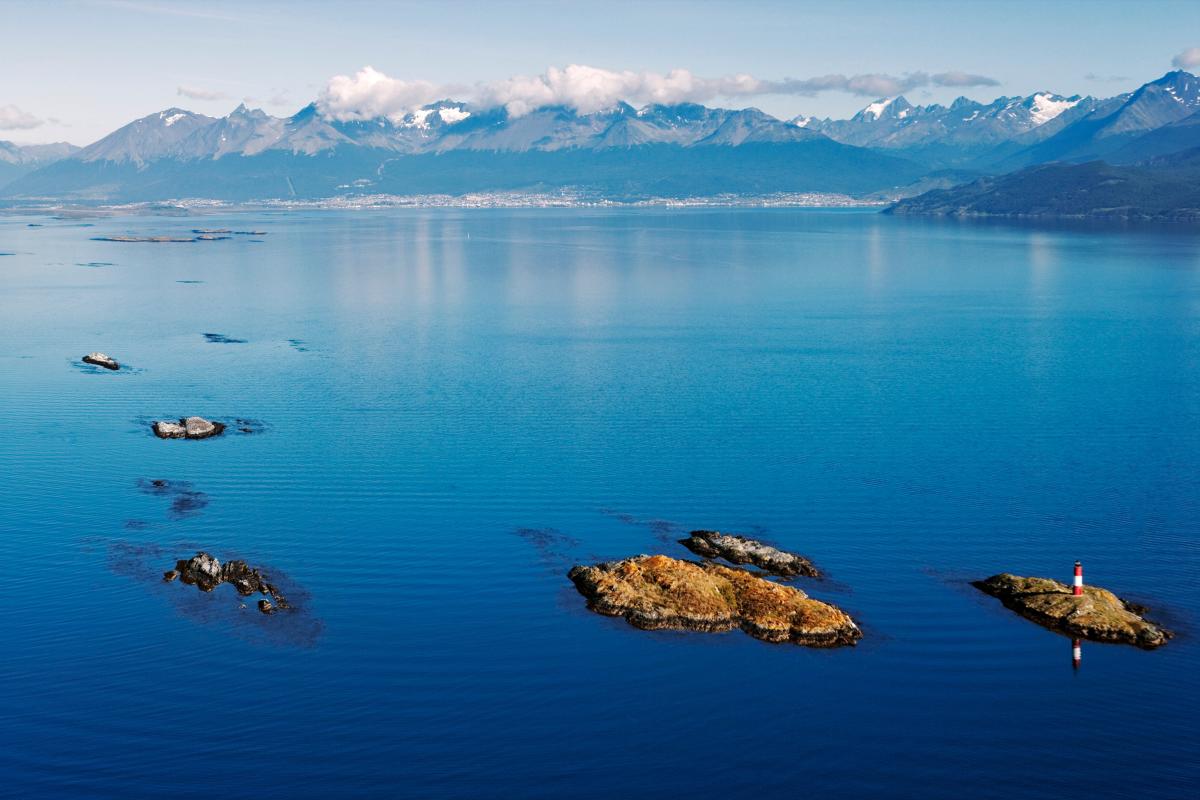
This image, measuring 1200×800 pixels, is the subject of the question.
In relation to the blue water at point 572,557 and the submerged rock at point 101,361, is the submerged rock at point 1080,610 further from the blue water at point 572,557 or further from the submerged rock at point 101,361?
the submerged rock at point 101,361

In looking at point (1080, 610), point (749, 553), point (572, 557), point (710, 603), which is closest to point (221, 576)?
point (572, 557)

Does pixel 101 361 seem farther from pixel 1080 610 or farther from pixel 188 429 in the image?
pixel 1080 610

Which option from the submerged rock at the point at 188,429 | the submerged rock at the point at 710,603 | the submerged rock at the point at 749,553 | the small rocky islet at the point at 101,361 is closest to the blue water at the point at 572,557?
the submerged rock at the point at 710,603

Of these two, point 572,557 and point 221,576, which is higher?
point 221,576

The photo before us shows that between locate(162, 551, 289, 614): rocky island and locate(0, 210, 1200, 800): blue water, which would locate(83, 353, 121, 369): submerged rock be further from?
locate(162, 551, 289, 614): rocky island

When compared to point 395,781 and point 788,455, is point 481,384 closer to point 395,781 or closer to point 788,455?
point 788,455

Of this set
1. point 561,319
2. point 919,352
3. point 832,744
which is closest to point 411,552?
point 832,744
